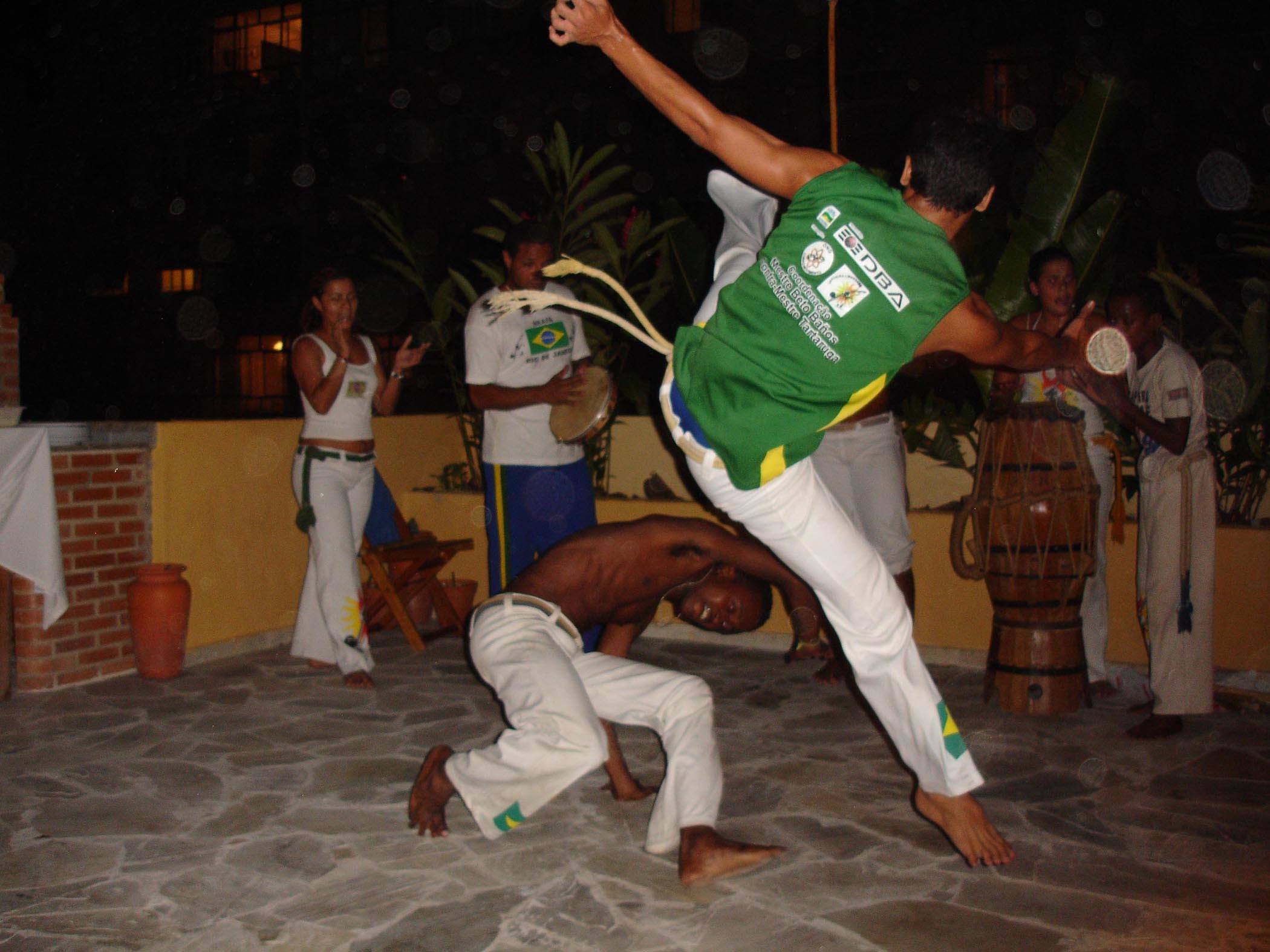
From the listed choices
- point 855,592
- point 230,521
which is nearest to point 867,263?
point 855,592

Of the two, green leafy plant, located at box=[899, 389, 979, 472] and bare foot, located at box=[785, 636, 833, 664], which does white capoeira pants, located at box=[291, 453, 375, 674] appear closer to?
bare foot, located at box=[785, 636, 833, 664]

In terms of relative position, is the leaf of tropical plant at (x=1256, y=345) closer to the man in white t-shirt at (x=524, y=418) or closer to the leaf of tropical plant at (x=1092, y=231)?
the leaf of tropical plant at (x=1092, y=231)

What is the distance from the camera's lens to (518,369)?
553 cm

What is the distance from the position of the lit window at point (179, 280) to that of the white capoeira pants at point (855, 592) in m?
15.8

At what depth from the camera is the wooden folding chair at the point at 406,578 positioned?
646 cm

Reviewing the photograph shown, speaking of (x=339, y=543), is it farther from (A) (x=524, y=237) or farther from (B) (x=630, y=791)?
(B) (x=630, y=791)

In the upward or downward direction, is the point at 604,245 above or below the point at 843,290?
above

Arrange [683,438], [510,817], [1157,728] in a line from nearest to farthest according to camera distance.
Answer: [683,438]
[510,817]
[1157,728]

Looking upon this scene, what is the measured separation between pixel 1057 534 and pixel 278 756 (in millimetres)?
3577

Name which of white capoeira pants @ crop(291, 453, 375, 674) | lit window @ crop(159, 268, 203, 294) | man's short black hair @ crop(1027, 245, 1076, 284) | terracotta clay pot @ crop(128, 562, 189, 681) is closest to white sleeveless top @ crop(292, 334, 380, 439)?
white capoeira pants @ crop(291, 453, 375, 674)

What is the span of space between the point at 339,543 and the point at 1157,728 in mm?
4046

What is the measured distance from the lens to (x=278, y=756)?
15.0 ft

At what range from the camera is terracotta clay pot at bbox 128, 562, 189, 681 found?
5.85 m

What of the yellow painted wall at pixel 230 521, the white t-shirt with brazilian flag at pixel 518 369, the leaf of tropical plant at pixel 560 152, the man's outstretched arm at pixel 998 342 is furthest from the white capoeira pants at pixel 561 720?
the leaf of tropical plant at pixel 560 152
